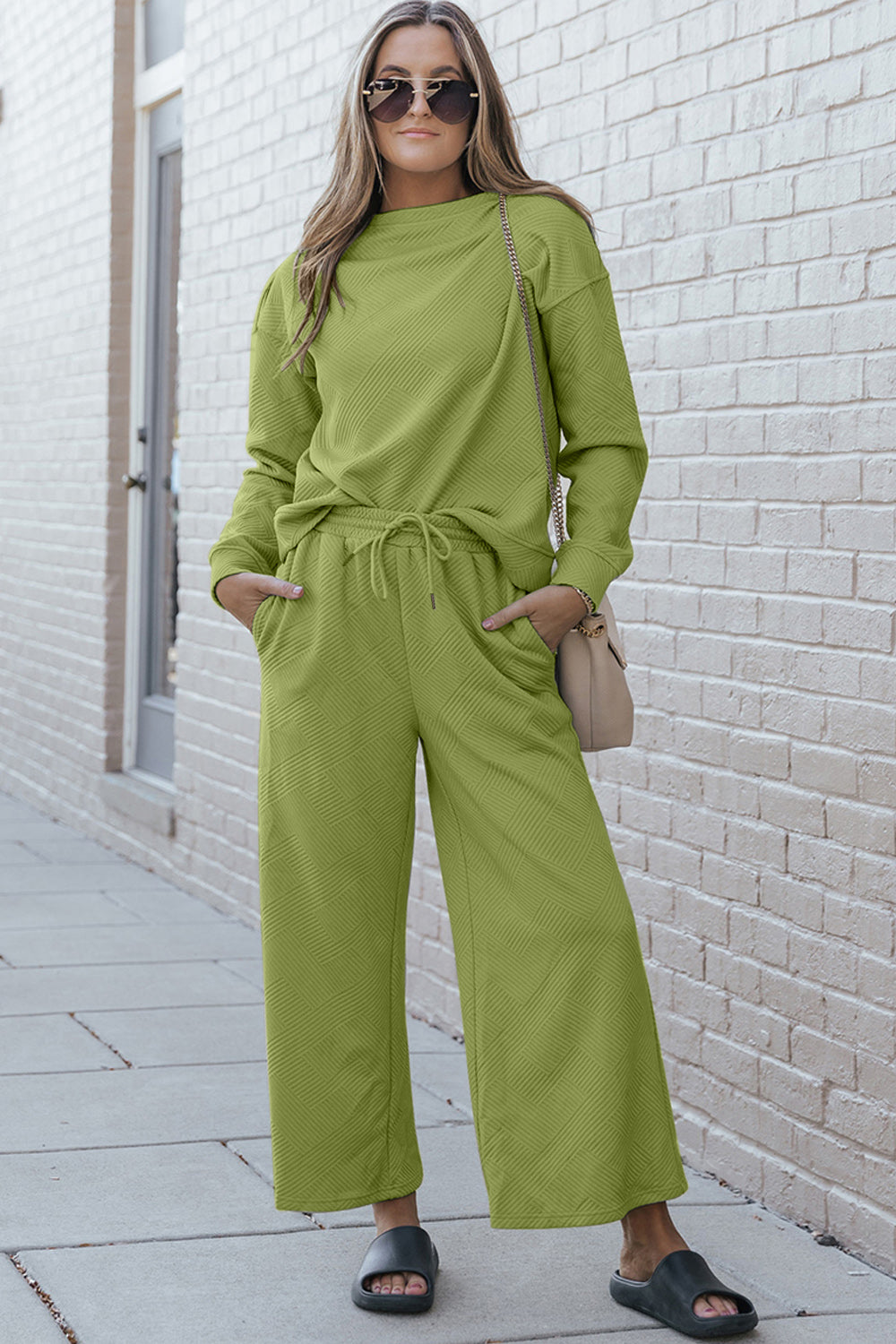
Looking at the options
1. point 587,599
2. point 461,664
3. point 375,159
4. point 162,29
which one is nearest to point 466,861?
point 461,664

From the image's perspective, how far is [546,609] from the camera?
8.50ft

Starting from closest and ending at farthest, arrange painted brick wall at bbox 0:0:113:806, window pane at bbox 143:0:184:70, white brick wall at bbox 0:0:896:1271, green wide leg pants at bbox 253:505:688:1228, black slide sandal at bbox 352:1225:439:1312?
green wide leg pants at bbox 253:505:688:1228
black slide sandal at bbox 352:1225:439:1312
white brick wall at bbox 0:0:896:1271
window pane at bbox 143:0:184:70
painted brick wall at bbox 0:0:113:806

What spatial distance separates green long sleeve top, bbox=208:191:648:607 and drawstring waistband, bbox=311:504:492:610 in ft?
0.07

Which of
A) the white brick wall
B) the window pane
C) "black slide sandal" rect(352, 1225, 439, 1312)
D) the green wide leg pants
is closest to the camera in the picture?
the green wide leg pants

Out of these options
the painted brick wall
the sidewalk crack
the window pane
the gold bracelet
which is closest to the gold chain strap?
the gold bracelet

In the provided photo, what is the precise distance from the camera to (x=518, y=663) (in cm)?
260

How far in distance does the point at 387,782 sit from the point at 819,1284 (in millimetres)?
1071

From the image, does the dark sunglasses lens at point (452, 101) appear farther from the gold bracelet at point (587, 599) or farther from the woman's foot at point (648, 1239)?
the woman's foot at point (648, 1239)

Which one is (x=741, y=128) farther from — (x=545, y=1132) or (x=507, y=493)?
(x=545, y=1132)

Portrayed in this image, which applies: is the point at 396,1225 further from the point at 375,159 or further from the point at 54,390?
the point at 54,390

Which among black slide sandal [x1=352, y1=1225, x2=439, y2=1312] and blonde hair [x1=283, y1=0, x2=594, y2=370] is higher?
blonde hair [x1=283, y1=0, x2=594, y2=370]

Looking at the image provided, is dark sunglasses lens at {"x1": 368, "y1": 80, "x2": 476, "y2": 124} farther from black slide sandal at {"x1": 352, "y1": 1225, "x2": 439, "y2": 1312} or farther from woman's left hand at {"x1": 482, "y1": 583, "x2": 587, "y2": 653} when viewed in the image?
black slide sandal at {"x1": 352, "y1": 1225, "x2": 439, "y2": 1312}

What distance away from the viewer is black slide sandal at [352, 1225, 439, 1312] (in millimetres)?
2711

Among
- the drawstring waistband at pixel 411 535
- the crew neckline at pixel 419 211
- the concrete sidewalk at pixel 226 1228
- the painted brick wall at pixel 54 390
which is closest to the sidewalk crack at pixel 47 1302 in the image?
the concrete sidewalk at pixel 226 1228
